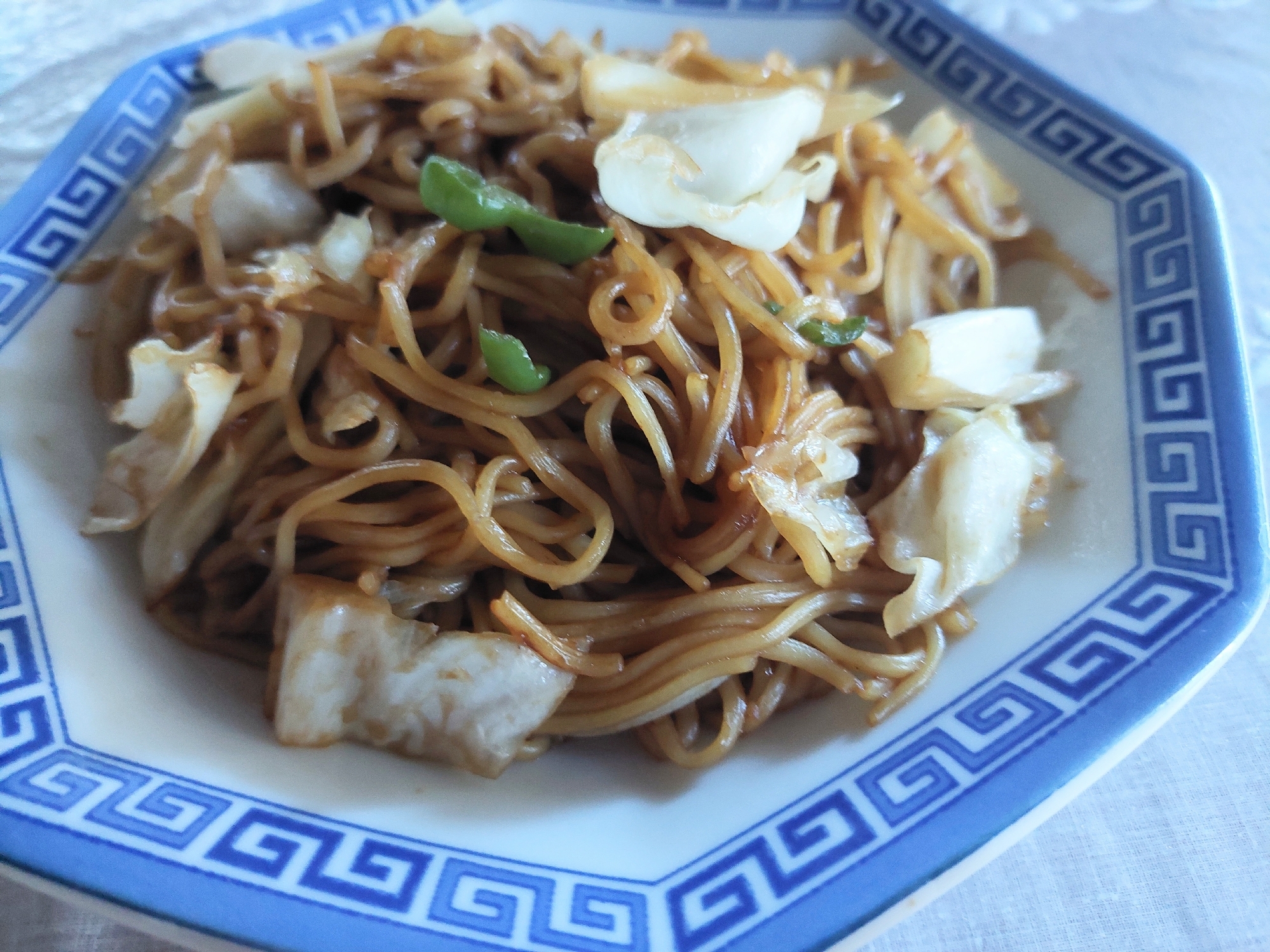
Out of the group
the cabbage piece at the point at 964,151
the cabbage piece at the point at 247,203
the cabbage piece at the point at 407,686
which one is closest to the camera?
the cabbage piece at the point at 407,686

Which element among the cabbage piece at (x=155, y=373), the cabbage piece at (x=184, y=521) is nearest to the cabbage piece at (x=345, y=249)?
the cabbage piece at (x=155, y=373)

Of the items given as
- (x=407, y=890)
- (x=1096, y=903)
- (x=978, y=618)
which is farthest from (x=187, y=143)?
(x=1096, y=903)

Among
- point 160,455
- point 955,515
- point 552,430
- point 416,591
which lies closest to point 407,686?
point 416,591

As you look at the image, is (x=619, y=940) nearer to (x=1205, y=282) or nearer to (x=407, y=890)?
(x=407, y=890)

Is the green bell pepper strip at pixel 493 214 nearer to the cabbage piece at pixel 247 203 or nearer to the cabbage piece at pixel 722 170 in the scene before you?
the cabbage piece at pixel 722 170

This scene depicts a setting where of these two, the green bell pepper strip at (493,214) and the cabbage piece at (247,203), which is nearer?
the green bell pepper strip at (493,214)

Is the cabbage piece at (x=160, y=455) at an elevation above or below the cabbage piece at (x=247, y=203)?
below

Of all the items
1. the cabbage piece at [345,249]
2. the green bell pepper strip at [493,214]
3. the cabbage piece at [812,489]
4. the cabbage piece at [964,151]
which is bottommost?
the cabbage piece at [812,489]

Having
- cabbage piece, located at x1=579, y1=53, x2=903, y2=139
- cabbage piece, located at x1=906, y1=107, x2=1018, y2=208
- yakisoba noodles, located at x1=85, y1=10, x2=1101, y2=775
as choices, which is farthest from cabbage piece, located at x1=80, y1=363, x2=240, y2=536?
cabbage piece, located at x1=906, y1=107, x2=1018, y2=208

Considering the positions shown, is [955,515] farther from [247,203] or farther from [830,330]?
[247,203]
